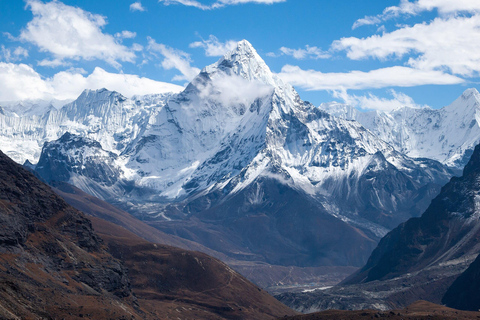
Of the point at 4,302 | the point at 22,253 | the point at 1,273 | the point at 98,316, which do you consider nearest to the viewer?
the point at 4,302

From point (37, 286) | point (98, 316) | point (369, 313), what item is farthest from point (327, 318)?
point (37, 286)

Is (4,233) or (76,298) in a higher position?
(4,233)

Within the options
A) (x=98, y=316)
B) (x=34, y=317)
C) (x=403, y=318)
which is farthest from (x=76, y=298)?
(x=403, y=318)

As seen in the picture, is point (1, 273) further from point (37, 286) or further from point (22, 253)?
point (22, 253)

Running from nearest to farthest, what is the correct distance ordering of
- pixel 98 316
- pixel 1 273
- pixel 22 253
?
pixel 1 273, pixel 98 316, pixel 22 253

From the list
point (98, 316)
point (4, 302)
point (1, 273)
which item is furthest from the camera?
point (98, 316)

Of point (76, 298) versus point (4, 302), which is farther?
point (76, 298)

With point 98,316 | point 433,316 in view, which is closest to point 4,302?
point 98,316

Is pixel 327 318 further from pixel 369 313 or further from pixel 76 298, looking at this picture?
pixel 76 298

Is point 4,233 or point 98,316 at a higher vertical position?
point 4,233
